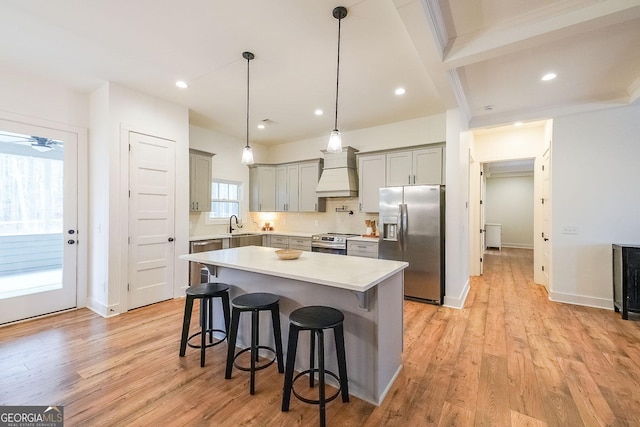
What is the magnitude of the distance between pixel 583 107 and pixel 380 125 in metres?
2.85

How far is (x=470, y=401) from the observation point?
6.51ft

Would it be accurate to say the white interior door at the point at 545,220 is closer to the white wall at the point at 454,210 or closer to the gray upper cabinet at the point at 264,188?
the white wall at the point at 454,210

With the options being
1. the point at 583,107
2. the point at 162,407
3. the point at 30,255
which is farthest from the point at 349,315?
the point at 583,107

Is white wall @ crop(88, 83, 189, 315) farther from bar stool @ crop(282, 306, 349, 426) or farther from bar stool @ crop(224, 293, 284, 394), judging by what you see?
bar stool @ crop(282, 306, 349, 426)

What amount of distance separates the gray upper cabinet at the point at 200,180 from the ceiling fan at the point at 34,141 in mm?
1669

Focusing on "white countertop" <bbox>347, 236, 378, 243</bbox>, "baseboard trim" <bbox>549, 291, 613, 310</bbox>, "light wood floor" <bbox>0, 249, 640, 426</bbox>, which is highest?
"white countertop" <bbox>347, 236, 378, 243</bbox>

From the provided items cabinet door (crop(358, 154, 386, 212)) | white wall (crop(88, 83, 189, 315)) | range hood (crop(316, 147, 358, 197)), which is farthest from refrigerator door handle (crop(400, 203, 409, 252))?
white wall (crop(88, 83, 189, 315))

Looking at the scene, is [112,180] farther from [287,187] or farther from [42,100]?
[287,187]

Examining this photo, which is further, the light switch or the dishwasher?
the dishwasher

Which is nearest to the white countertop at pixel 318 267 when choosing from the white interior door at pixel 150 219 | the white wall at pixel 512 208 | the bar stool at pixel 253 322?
the bar stool at pixel 253 322

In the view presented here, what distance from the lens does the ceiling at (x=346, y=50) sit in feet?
7.11

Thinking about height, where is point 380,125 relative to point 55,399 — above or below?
above

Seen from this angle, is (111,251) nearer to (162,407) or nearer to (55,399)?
(55,399)

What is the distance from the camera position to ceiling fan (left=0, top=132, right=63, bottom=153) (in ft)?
10.5
